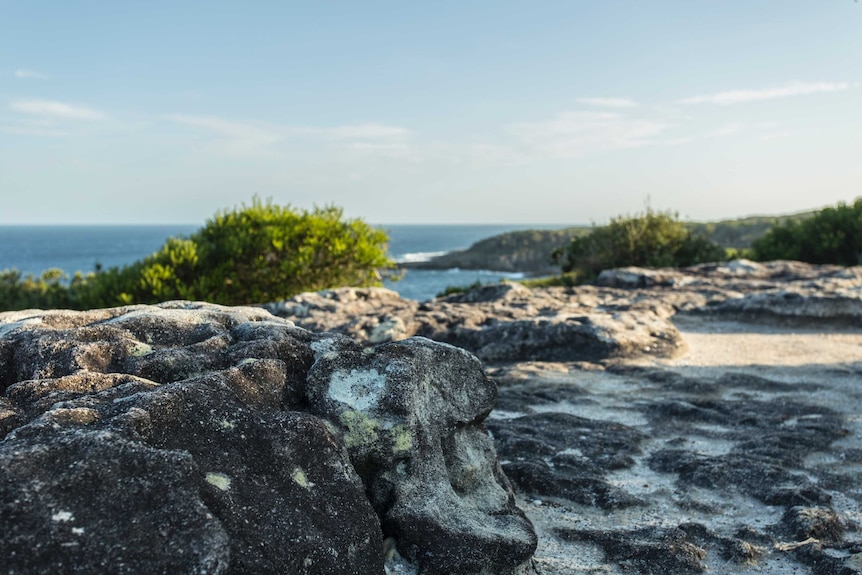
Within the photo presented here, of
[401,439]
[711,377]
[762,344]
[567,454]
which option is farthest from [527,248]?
[401,439]

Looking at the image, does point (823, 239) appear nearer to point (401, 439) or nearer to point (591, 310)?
point (591, 310)

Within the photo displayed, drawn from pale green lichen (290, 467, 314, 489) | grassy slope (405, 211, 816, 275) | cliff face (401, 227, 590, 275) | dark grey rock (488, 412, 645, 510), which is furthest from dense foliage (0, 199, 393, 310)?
grassy slope (405, 211, 816, 275)

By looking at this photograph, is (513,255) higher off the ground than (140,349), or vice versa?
(140,349)

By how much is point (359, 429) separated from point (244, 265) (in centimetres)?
962

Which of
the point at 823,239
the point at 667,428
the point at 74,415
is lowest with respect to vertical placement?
the point at 667,428

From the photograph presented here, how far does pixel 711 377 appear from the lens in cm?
730

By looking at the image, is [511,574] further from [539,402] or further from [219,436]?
[539,402]

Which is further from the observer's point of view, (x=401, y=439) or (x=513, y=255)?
(x=513, y=255)

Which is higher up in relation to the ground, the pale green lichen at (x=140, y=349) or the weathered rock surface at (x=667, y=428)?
the pale green lichen at (x=140, y=349)

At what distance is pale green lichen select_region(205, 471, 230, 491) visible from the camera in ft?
7.58

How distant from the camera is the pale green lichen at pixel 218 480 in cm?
231

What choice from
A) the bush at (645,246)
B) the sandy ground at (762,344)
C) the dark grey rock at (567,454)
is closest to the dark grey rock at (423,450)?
the dark grey rock at (567,454)

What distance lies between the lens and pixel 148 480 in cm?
214

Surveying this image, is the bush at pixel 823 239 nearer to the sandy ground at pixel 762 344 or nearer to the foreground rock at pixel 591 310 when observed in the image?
the foreground rock at pixel 591 310
